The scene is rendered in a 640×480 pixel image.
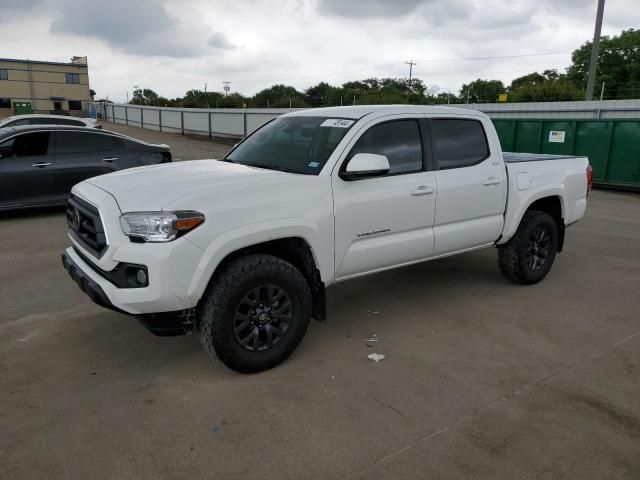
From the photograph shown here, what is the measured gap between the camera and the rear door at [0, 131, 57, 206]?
8.03 metres

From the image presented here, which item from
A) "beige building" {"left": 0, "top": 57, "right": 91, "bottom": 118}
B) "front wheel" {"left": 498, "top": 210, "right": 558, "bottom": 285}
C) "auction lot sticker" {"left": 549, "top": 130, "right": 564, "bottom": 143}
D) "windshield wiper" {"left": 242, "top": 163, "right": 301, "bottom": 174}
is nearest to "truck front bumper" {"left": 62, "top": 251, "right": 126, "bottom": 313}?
"windshield wiper" {"left": 242, "top": 163, "right": 301, "bottom": 174}

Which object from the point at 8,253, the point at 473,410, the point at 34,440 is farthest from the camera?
the point at 8,253

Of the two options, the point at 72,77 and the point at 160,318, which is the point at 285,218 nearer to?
the point at 160,318

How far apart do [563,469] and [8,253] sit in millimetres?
6429

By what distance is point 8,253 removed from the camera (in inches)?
256

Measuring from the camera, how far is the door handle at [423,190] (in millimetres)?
4207

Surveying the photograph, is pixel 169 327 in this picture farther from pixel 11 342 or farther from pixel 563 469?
pixel 563 469

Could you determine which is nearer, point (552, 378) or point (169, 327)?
point (169, 327)

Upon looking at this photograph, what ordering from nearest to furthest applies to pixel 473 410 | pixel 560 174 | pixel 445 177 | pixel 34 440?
pixel 34 440, pixel 473 410, pixel 445 177, pixel 560 174

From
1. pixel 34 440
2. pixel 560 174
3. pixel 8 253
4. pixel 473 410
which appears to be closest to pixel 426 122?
pixel 560 174

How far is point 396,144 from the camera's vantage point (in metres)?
4.25

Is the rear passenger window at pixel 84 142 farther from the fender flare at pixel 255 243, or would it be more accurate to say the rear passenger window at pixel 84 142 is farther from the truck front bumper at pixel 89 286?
the fender flare at pixel 255 243

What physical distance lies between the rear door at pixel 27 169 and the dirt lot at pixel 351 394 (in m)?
3.36

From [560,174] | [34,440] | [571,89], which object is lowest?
[34,440]
